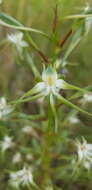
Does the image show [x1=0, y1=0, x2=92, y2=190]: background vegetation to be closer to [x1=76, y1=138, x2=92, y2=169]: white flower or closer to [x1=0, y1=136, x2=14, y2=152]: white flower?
[x1=0, y1=136, x2=14, y2=152]: white flower

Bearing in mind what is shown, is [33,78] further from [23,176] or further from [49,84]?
[49,84]

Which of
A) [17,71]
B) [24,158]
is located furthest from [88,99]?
[17,71]

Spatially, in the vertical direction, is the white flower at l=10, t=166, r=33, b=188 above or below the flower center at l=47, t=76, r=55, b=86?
below

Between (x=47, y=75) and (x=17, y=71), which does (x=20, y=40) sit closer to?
(x=47, y=75)

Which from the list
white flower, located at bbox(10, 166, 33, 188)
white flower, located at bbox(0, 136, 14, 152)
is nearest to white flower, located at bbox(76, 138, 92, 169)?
white flower, located at bbox(10, 166, 33, 188)

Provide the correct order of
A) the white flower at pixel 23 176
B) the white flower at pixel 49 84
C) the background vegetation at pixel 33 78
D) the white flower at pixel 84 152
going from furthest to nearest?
1. the background vegetation at pixel 33 78
2. the white flower at pixel 23 176
3. the white flower at pixel 84 152
4. the white flower at pixel 49 84

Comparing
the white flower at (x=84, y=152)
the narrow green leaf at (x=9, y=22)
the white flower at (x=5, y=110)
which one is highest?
the narrow green leaf at (x=9, y=22)

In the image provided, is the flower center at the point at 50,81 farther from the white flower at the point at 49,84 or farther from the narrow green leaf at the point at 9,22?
the narrow green leaf at the point at 9,22

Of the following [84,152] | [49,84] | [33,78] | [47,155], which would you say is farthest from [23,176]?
[33,78]

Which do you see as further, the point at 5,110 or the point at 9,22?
the point at 5,110

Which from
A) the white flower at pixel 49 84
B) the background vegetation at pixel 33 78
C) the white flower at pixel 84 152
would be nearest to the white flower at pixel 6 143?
the background vegetation at pixel 33 78

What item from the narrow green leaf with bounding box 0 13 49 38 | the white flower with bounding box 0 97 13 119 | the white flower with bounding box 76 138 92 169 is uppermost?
the narrow green leaf with bounding box 0 13 49 38
